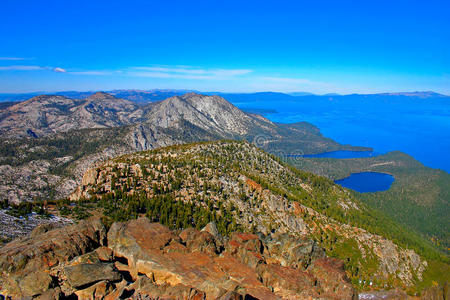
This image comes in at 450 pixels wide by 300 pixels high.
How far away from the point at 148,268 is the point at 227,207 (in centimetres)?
7590

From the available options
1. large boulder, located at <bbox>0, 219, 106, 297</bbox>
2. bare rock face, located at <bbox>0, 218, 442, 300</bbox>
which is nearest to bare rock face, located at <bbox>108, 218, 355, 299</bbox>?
bare rock face, located at <bbox>0, 218, 442, 300</bbox>

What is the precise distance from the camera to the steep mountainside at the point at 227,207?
86.3 meters

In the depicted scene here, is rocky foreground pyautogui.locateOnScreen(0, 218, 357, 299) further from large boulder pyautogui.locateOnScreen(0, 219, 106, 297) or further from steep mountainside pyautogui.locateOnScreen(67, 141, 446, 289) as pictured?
steep mountainside pyautogui.locateOnScreen(67, 141, 446, 289)

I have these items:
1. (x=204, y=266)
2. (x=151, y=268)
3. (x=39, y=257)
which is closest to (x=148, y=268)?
(x=151, y=268)

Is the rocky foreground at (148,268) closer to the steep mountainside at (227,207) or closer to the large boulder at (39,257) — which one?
the large boulder at (39,257)

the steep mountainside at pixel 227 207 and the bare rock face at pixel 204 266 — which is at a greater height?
the bare rock face at pixel 204 266

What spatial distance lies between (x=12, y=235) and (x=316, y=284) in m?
54.4

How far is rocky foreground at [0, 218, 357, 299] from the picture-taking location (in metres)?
23.8

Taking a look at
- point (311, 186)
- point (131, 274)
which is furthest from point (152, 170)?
point (311, 186)

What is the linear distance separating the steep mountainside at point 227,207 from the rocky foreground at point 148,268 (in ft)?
132

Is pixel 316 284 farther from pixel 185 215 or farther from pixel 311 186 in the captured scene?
pixel 311 186

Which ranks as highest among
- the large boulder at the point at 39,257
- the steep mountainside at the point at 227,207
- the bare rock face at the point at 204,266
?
the large boulder at the point at 39,257

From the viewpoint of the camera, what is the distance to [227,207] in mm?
104062

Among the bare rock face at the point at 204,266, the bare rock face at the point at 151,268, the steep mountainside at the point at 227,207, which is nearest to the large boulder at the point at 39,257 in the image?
the bare rock face at the point at 151,268
